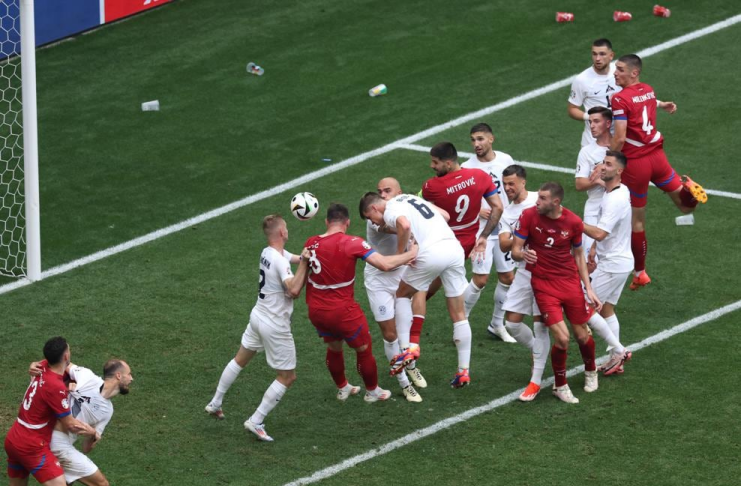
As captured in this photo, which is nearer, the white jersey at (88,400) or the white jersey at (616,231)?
the white jersey at (88,400)

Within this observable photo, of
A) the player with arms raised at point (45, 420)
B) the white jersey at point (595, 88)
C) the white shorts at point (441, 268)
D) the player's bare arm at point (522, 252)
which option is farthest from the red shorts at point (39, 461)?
the white jersey at point (595, 88)

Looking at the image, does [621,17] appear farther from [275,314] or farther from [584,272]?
[275,314]

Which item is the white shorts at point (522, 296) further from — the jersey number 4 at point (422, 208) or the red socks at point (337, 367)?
the red socks at point (337, 367)

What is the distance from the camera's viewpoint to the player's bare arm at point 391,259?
1082 cm

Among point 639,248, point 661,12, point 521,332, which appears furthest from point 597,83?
point 661,12

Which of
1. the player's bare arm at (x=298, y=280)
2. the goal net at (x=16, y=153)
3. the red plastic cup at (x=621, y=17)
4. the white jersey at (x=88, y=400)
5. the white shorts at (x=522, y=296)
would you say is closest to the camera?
the white jersey at (x=88, y=400)

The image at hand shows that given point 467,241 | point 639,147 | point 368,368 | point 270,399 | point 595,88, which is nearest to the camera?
point 270,399

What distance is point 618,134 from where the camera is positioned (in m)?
13.1

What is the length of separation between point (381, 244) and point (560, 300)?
5.92 ft

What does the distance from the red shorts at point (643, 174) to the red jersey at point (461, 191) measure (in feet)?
6.74

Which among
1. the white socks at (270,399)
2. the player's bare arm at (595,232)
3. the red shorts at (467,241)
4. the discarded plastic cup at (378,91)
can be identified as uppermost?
the player's bare arm at (595,232)

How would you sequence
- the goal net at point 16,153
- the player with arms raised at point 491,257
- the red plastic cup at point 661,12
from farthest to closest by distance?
the red plastic cup at point 661,12 → the goal net at point 16,153 → the player with arms raised at point 491,257

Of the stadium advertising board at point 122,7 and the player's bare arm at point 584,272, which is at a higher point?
the player's bare arm at point 584,272

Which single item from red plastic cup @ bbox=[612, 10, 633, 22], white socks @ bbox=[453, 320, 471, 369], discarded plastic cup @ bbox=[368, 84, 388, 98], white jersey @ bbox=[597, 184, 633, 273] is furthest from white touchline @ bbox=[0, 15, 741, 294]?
white jersey @ bbox=[597, 184, 633, 273]
